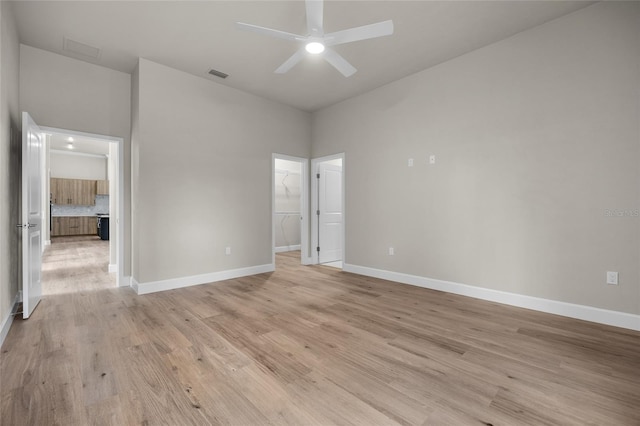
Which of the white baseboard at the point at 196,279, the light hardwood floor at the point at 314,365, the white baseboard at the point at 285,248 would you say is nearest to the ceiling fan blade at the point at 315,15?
the light hardwood floor at the point at 314,365

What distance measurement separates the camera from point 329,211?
19.4 feet

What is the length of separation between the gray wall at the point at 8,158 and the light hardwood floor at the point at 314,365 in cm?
47

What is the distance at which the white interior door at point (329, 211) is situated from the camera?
575 centimetres

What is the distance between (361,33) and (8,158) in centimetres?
351

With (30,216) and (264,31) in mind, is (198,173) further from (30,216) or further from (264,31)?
(264,31)

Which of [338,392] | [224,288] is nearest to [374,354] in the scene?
[338,392]

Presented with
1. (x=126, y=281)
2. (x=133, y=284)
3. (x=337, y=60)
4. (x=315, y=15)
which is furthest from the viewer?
(x=126, y=281)

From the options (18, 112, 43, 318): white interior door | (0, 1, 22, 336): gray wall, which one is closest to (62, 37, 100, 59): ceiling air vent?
(0, 1, 22, 336): gray wall

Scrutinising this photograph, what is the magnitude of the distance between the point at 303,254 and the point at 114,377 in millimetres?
4028

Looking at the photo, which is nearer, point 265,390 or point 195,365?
point 265,390

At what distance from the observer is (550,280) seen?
2.99m

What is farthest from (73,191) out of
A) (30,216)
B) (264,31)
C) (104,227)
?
(264,31)

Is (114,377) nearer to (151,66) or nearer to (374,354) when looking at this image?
(374,354)

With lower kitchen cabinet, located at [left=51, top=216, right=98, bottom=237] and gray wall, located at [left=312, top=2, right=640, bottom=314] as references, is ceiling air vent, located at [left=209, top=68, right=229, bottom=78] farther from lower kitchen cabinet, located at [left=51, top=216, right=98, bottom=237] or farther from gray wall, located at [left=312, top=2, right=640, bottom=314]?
lower kitchen cabinet, located at [left=51, top=216, right=98, bottom=237]
